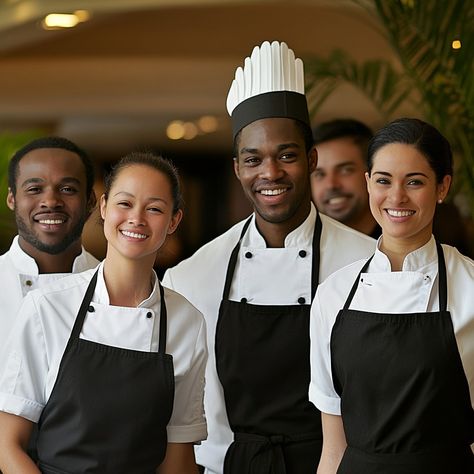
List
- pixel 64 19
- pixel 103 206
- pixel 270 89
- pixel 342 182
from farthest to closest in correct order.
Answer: pixel 64 19
pixel 342 182
pixel 270 89
pixel 103 206

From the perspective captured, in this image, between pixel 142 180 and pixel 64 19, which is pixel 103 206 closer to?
pixel 142 180

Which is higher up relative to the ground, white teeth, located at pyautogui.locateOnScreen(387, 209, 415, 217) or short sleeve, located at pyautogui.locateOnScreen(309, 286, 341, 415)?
white teeth, located at pyautogui.locateOnScreen(387, 209, 415, 217)

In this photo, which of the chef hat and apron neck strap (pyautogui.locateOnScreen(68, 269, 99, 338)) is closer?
apron neck strap (pyautogui.locateOnScreen(68, 269, 99, 338))

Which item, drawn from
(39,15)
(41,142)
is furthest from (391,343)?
(39,15)

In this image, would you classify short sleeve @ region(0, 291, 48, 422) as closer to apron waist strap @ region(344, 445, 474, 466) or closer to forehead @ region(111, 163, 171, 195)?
forehead @ region(111, 163, 171, 195)

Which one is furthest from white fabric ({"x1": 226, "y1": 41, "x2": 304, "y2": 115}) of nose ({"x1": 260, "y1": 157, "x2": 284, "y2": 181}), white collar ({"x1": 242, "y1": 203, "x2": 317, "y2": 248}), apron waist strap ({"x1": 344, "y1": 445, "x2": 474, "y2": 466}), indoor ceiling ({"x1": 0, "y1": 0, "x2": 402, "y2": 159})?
indoor ceiling ({"x1": 0, "y1": 0, "x2": 402, "y2": 159})

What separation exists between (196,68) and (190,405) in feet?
23.5

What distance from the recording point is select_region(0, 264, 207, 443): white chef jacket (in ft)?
8.15

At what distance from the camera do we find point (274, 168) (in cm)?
291

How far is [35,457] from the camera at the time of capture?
2.72 metres

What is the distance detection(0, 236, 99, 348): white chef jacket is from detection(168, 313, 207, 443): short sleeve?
1.86ft

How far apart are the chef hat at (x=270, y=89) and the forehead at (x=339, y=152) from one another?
0.77 meters

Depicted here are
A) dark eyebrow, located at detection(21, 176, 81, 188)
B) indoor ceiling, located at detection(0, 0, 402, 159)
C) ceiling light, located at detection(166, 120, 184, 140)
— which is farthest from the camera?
ceiling light, located at detection(166, 120, 184, 140)

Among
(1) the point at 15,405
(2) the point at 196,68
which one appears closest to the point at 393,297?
(1) the point at 15,405
